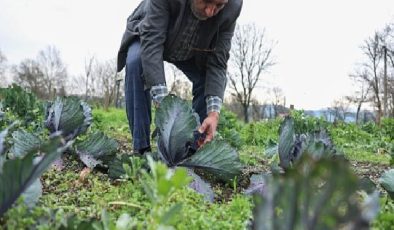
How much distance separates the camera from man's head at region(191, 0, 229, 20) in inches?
104

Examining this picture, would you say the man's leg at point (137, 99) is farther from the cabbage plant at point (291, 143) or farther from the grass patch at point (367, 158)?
the grass patch at point (367, 158)

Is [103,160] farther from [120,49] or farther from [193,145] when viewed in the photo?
[120,49]

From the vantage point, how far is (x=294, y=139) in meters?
2.27

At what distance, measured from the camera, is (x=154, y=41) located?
2.87 m

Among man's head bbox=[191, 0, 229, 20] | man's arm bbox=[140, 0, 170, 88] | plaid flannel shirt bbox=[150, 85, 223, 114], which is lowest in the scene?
plaid flannel shirt bbox=[150, 85, 223, 114]

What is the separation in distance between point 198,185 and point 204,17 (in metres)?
1.14

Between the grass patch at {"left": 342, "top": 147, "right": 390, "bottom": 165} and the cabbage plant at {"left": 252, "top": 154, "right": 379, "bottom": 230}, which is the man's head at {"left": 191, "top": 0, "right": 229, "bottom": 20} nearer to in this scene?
the cabbage plant at {"left": 252, "top": 154, "right": 379, "bottom": 230}

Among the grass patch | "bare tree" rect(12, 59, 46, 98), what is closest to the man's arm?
the grass patch

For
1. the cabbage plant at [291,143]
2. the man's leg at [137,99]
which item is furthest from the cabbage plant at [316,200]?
the man's leg at [137,99]

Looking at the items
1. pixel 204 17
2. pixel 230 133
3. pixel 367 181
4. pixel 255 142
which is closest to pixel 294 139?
pixel 367 181

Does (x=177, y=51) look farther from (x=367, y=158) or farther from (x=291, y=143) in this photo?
(x=367, y=158)

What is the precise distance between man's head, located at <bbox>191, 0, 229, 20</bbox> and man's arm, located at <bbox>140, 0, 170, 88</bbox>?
21 centimetres

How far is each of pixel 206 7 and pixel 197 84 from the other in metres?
0.79

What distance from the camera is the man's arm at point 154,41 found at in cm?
282
